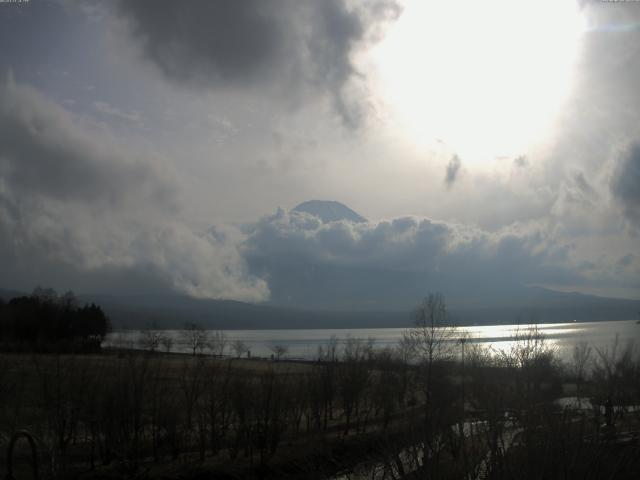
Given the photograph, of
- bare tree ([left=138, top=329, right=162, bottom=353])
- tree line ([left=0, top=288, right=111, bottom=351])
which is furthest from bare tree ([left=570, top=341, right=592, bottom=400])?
tree line ([left=0, top=288, right=111, bottom=351])

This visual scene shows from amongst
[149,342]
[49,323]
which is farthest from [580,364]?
[49,323]

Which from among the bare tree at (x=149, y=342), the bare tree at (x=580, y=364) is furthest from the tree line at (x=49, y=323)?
the bare tree at (x=580, y=364)

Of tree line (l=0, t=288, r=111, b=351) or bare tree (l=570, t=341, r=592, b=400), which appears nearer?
bare tree (l=570, t=341, r=592, b=400)

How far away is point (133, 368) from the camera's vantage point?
38812 millimetres

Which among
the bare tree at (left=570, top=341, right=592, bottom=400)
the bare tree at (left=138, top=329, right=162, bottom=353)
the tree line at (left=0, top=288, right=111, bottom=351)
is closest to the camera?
the bare tree at (left=570, top=341, right=592, bottom=400)

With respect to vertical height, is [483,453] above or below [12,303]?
below

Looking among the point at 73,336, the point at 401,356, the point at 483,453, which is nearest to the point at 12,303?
Result: the point at 73,336

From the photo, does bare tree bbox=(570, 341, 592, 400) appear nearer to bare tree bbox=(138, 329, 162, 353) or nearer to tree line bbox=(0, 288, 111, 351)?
bare tree bbox=(138, 329, 162, 353)

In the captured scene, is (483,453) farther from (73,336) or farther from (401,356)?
(73,336)

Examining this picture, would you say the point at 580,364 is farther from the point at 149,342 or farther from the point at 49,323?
the point at 49,323

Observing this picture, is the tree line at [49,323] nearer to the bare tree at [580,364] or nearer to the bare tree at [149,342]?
the bare tree at [149,342]

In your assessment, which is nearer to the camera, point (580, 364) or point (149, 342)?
point (580, 364)

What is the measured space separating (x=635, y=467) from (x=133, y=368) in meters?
30.4

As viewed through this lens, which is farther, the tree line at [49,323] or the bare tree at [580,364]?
the tree line at [49,323]
